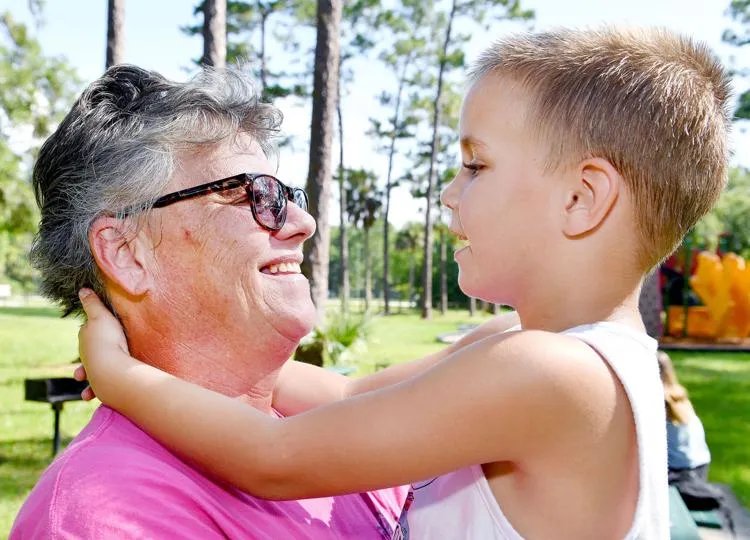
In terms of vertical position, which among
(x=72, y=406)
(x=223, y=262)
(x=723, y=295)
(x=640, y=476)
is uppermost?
(x=223, y=262)

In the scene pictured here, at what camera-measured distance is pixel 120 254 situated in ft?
6.57

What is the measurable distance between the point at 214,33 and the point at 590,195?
36.6 feet

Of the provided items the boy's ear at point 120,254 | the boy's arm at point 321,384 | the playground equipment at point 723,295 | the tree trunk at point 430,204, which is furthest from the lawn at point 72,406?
the tree trunk at point 430,204

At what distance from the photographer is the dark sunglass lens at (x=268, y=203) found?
212cm

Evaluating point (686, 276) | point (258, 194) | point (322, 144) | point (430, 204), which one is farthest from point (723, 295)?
point (258, 194)

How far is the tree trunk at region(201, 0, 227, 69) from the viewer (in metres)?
11.5

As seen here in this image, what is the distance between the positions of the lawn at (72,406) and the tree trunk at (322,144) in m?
3.37

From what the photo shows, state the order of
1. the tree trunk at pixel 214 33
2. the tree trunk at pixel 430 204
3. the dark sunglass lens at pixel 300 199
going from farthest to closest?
the tree trunk at pixel 430 204, the tree trunk at pixel 214 33, the dark sunglass lens at pixel 300 199

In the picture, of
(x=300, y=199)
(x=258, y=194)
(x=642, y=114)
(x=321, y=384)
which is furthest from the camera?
(x=300, y=199)

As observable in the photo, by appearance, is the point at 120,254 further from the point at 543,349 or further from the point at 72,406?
the point at 72,406

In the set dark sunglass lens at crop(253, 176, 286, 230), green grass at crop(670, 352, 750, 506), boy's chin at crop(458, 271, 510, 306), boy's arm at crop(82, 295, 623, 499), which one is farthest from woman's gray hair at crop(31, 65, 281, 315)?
green grass at crop(670, 352, 750, 506)

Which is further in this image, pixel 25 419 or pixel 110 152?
pixel 25 419

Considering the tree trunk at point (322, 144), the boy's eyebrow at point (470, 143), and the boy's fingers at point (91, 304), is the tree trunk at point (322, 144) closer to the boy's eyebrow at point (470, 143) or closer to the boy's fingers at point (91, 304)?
the boy's fingers at point (91, 304)

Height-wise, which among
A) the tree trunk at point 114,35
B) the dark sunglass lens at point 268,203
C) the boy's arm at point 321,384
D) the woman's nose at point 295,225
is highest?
the tree trunk at point 114,35
